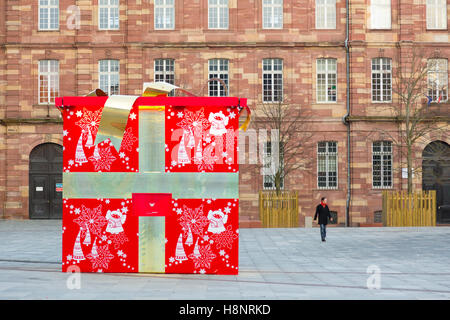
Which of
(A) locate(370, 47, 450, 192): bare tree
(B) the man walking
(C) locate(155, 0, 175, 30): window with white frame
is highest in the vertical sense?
(C) locate(155, 0, 175, 30): window with white frame

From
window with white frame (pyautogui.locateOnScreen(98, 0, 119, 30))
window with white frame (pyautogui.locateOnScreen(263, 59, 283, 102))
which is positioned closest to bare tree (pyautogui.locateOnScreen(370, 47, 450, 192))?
window with white frame (pyautogui.locateOnScreen(263, 59, 283, 102))

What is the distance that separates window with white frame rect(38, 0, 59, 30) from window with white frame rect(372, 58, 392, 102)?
16726mm

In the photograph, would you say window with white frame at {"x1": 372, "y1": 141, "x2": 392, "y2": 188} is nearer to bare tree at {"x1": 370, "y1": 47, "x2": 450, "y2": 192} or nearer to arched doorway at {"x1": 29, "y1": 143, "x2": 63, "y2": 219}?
bare tree at {"x1": 370, "y1": 47, "x2": 450, "y2": 192}

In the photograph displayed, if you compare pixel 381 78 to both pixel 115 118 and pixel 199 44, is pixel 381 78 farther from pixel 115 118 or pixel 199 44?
pixel 115 118

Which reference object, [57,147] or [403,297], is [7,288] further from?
[57,147]

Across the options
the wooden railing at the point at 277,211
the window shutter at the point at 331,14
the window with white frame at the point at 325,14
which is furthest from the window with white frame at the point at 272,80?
the wooden railing at the point at 277,211

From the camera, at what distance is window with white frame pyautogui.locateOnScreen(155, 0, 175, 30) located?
32.5 meters

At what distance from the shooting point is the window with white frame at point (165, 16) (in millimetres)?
32531

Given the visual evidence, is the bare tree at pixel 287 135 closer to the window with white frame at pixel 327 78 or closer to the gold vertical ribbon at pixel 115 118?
the window with white frame at pixel 327 78

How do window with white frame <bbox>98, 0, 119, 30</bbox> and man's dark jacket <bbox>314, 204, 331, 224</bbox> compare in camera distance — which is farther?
window with white frame <bbox>98, 0, 119, 30</bbox>

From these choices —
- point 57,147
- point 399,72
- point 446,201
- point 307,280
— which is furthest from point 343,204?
point 307,280

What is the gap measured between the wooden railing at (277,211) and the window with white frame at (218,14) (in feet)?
33.5

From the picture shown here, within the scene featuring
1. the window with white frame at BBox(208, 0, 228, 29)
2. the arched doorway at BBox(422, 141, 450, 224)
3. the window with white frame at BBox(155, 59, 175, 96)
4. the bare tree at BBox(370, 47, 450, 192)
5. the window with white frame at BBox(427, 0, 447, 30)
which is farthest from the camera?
the window with white frame at BBox(427, 0, 447, 30)

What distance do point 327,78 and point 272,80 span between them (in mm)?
2863
